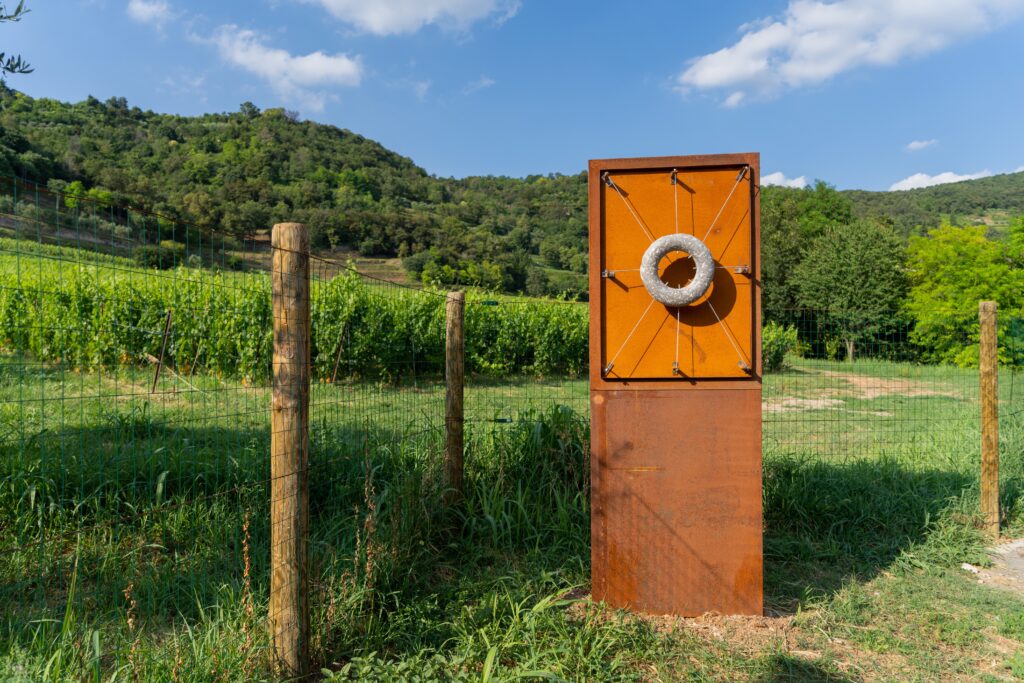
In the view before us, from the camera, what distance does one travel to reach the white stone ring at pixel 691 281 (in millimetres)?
3410

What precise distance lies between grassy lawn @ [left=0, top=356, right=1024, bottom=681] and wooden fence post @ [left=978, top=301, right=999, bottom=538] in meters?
0.15

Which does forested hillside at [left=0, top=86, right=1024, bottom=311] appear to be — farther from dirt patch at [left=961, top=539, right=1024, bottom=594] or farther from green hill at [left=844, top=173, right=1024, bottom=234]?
dirt patch at [left=961, top=539, right=1024, bottom=594]

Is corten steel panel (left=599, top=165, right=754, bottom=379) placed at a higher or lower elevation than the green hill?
lower

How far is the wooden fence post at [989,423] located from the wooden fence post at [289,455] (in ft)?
17.1

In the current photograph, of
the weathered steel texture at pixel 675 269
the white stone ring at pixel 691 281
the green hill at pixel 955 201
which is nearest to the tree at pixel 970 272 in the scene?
the weathered steel texture at pixel 675 269

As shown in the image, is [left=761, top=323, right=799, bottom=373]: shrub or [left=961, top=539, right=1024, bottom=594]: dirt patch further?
[left=761, top=323, right=799, bottom=373]: shrub

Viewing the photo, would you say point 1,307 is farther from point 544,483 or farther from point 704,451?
point 704,451

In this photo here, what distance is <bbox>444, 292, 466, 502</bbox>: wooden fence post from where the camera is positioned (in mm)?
4395

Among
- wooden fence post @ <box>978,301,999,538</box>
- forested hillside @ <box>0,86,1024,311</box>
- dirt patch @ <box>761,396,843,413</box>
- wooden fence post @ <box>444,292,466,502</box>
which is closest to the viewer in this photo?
wooden fence post @ <box>444,292,466,502</box>

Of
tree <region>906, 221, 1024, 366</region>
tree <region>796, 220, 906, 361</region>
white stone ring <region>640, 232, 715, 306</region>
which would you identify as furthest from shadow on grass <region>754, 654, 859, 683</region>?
tree <region>796, 220, 906, 361</region>

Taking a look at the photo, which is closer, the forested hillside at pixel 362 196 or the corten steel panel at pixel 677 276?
the corten steel panel at pixel 677 276

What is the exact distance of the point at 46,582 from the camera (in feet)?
11.4

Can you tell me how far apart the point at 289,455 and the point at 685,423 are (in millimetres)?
2080

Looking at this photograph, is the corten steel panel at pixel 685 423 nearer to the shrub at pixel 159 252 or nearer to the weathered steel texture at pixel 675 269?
the weathered steel texture at pixel 675 269
